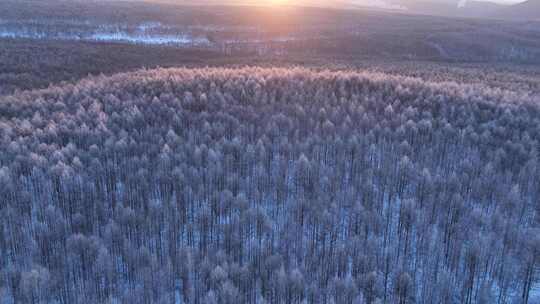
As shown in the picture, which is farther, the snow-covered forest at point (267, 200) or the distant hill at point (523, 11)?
the distant hill at point (523, 11)

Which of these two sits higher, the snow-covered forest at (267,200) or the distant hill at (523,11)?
the distant hill at (523,11)

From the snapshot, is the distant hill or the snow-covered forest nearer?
the snow-covered forest

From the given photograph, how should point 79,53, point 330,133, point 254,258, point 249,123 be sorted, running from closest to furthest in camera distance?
point 254,258
point 330,133
point 249,123
point 79,53

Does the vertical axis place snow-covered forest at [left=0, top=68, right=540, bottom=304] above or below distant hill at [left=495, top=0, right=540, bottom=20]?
below

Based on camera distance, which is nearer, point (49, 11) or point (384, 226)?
point (384, 226)

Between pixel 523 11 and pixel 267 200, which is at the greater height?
pixel 523 11

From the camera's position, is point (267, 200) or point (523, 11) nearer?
point (267, 200)

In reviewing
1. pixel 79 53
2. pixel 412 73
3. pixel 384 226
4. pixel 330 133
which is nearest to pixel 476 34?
pixel 412 73

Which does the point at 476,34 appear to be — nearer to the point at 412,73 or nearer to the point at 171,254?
the point at 412,73
